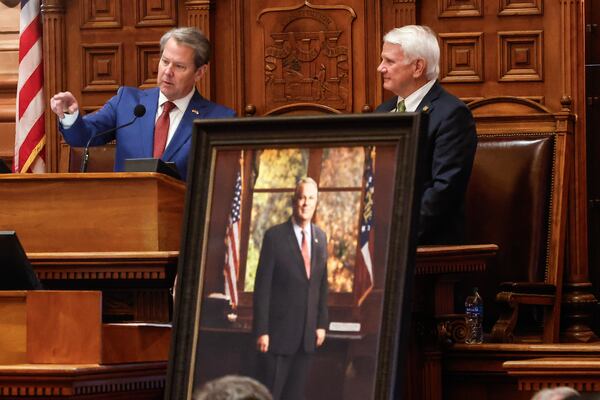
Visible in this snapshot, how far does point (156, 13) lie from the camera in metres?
5.91

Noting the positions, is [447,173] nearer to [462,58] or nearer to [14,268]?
[462,58]

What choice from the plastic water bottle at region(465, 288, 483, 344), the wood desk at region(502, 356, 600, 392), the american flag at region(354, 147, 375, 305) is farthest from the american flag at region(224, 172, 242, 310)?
the plastic water bottle at region(465, 288, 483, 344)

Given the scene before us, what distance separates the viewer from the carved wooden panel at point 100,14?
5.93m

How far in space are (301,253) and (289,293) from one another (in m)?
0.09

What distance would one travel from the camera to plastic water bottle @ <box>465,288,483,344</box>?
13.6 feet

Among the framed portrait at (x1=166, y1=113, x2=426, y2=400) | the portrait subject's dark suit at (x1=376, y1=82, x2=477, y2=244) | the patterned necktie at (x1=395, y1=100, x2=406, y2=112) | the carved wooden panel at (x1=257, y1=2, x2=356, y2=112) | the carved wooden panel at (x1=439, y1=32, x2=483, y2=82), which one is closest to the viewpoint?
the framed portrait at (x1=166, y1=113, x2=426, y2=400)

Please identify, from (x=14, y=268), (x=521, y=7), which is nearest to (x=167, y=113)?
(x=521, y=7)

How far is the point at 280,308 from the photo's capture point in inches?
110

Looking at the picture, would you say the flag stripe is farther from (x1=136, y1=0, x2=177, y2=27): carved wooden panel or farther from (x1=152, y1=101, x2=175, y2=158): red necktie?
(x1=152, y1=101, x2=175, y2=158): red necktie

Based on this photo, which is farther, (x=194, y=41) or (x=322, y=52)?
(x=322, y=52)

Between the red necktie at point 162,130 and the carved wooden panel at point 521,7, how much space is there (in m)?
1.53

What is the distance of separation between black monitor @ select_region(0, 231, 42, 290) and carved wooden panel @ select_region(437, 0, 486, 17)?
2848mm

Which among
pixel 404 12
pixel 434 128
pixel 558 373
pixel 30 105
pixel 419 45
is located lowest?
pixel 558 373

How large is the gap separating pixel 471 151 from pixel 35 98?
230cm
